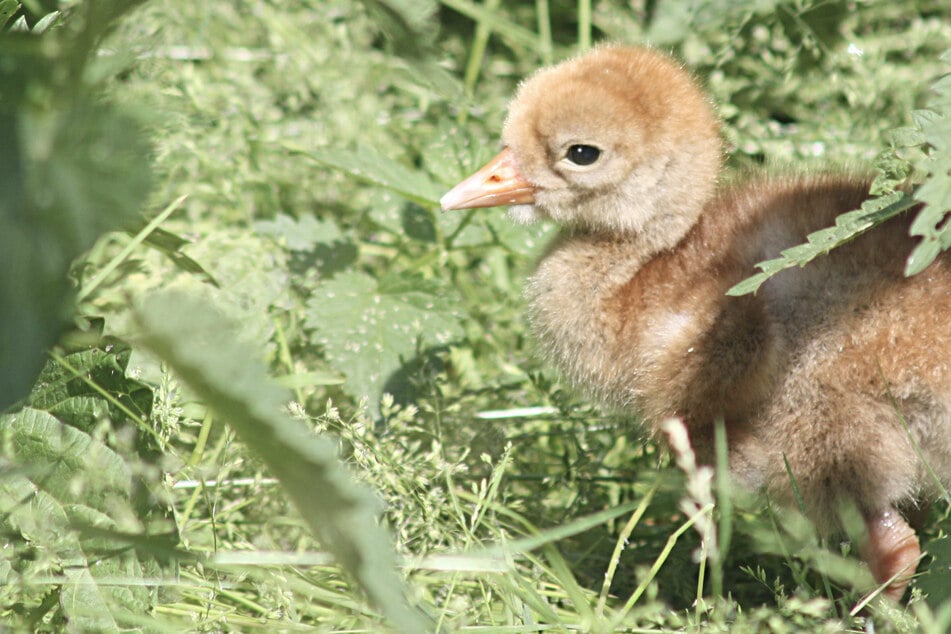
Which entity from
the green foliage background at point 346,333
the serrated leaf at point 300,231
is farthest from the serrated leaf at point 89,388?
the serrated leaf at point 300,231

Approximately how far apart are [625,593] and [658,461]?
0.95 ft

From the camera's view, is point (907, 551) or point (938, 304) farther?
point (907, 551)

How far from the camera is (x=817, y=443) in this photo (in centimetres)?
184

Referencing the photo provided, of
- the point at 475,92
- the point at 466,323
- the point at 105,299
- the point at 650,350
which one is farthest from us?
the point at 475,92

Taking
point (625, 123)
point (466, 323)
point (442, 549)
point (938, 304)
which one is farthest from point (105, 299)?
point (938, 304)

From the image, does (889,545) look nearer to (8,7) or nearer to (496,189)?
(496,189)

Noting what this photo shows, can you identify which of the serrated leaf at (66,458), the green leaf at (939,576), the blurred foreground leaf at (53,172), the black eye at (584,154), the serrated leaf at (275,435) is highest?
the blurred foreground leaf at (53,172)

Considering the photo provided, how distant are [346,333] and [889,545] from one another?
4.24ft

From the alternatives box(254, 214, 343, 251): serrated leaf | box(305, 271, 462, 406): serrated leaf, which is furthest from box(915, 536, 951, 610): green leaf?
box(254, 214, 343, 251): serrated leaf

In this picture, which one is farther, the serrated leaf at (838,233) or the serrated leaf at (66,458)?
the serrated leaf at (66,458)

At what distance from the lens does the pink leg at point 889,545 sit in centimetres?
192

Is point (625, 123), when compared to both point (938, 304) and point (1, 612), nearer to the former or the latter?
point (938, 304)

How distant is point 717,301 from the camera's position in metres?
1.95

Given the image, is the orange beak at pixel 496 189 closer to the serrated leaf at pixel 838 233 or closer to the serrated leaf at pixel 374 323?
the serrated leaf at pixel 374 323
